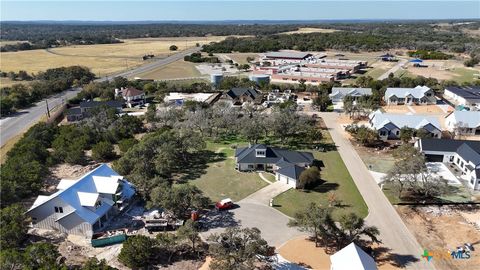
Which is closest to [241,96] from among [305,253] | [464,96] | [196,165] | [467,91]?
[196,165]

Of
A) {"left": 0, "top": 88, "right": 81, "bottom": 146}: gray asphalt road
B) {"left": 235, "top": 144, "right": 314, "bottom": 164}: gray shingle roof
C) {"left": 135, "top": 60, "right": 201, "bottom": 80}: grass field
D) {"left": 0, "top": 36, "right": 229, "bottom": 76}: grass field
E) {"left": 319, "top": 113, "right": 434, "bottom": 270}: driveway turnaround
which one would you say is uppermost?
{"left": 0, "top": 36, "right": 229, "bottom": 76}: grass field

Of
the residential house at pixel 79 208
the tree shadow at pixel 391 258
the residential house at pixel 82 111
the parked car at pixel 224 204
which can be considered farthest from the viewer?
the residential house at pixel 82 111

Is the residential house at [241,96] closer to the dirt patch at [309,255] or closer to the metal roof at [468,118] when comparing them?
the metal roof at [468,118]

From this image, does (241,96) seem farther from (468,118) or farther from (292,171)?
(292,171)

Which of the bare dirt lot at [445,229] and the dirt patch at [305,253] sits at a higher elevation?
the dirt patch at [305,253]

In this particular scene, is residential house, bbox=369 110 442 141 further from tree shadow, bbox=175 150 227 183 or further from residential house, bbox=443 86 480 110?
tree shadow, bbox=175 150 227 183

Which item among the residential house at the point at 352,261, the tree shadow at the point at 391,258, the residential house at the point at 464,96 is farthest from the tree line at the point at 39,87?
the residential house at the point at 464,96

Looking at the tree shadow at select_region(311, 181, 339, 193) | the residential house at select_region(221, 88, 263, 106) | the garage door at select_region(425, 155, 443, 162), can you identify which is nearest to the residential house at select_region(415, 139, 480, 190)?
the garage door at select_region(425, 155, 443, 162)
